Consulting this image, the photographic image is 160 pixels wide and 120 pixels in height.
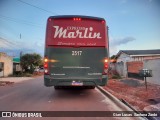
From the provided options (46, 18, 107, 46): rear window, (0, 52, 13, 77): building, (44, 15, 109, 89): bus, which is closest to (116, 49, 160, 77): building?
(44, 15, 109, 89): bus

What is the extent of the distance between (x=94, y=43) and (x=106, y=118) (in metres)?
4.13

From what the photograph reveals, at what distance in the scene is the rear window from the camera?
10055 mm

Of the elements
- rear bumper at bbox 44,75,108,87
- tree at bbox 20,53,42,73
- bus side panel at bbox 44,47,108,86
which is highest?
tree at bbox 20,53,42,73

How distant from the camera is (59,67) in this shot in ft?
32.6

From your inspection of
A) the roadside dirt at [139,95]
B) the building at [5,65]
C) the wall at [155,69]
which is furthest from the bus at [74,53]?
the building at [5,65]

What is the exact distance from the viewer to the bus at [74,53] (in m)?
9.96

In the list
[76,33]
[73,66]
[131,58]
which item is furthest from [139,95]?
[131,58]

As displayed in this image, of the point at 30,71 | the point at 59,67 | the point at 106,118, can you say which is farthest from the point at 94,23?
the point at 30,71

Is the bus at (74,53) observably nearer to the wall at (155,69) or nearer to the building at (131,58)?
the wall at (155,69)

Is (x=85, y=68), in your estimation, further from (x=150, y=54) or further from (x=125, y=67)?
(x=150, y=54)

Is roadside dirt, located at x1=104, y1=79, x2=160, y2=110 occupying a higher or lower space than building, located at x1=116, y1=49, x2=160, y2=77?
lower

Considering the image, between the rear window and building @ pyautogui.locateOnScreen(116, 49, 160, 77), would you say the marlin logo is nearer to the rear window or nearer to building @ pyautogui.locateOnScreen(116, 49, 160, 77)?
the rear window

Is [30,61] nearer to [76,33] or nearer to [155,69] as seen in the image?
[155,69]

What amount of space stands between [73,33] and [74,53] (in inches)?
35.8
